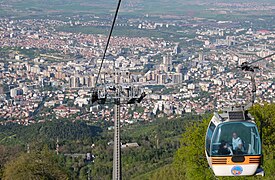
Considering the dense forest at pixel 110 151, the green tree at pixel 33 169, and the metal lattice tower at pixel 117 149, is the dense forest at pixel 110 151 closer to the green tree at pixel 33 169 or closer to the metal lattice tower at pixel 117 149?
the green tree at pixel 33 169

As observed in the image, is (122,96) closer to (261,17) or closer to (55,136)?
(55,136)

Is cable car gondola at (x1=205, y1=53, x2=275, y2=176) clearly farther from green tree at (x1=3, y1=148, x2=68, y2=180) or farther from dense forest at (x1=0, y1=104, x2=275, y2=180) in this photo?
green tree at (x1=3, y1=148, x2=68, y2=180)

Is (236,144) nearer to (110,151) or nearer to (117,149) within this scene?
(117,149)

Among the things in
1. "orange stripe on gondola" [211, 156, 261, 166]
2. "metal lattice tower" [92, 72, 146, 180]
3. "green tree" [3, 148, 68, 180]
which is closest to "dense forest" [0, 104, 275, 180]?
"green tree" [3, 148, 68, 180]

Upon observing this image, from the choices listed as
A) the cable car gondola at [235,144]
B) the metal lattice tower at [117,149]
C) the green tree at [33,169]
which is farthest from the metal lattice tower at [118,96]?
the green tree at [33,169]

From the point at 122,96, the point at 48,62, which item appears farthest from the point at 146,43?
the point at 122,96

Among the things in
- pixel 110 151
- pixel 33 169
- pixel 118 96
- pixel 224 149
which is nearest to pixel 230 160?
pixel 224 149
